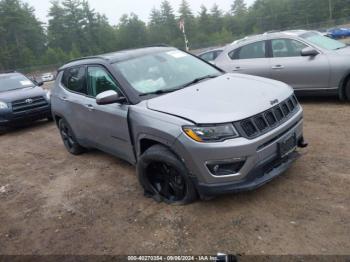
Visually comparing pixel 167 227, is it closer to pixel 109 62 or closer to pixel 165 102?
pixel 165 102

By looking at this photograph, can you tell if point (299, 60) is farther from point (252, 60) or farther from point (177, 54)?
point (177, 54)

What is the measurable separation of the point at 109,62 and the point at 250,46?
166 inches

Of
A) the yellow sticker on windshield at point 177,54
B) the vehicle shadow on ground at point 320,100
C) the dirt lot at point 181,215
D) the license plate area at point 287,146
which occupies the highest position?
the yellow sticker on windshield at point 177,54

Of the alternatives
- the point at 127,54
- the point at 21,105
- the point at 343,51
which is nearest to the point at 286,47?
the point at 343,51

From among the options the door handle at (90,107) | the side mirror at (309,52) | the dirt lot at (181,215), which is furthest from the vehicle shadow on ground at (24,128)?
the side mirror at (309,52)

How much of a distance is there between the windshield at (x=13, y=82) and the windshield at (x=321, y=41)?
779cm

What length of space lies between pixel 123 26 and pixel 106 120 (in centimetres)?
9695

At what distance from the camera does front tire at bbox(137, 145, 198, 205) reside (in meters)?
3.71

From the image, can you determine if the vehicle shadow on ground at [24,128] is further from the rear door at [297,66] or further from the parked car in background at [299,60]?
the rear door at [297,66]

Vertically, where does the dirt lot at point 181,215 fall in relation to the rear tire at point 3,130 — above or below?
below

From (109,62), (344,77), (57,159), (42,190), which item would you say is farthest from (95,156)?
(344,77)

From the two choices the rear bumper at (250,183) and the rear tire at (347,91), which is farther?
the rear tire at (347,91)

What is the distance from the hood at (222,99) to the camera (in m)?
3.51

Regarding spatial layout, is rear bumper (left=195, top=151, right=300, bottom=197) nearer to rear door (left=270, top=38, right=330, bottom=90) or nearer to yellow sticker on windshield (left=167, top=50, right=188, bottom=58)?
yellow sticker on windshield (left=167, top=50, right=188, bottom=58)
